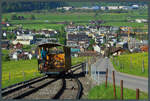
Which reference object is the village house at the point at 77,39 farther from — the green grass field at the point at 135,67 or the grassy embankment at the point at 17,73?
the green grass field at the point at 135,67

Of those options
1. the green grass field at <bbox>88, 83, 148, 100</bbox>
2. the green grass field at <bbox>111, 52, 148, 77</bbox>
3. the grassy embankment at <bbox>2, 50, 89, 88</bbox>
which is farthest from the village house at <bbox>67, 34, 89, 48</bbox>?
the green grass field at <bbox>88, 83, 148, 100</bbox>

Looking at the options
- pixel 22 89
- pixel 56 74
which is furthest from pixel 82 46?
pixel 22 89

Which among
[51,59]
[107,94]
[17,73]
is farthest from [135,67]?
[107,94]

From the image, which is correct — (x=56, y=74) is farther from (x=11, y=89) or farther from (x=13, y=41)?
(x=13, y=41)

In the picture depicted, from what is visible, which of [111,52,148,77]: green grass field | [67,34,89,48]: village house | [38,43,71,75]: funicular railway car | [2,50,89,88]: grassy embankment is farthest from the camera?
[67,34,89,48]: village house

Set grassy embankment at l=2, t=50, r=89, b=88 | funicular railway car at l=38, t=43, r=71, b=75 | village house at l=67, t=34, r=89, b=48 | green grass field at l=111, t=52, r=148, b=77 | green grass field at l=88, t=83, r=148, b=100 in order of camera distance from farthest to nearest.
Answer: village house at l=67, t=34, r=89, b=48 < funicular railway car at l=38, t=43, r=71, b=75 < green grass field at l=111, t=52, r=148, b=77 < grassy embankment at l=2, t=50, r=89, b=88 < green grass field at l=88, t=83, r=148, b=100

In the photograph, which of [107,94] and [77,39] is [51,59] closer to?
[107,94]

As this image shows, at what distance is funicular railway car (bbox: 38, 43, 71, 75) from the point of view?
3145cm

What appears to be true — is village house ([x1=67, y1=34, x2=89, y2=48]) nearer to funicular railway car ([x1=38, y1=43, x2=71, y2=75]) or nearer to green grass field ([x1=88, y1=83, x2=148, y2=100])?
funicular railway car ([x1=38, y1=43, x2=71, y2=75])

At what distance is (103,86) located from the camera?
20500 millimetres

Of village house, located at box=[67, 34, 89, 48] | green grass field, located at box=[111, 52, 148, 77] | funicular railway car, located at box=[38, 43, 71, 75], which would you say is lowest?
village house, located at box=[67, 34, 89, 48]

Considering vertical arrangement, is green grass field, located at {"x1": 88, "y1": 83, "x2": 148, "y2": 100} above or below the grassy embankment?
above

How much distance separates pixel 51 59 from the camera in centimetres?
3212

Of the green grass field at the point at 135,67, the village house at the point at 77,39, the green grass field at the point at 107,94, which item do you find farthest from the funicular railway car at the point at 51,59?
the village house at the point at 77,39
